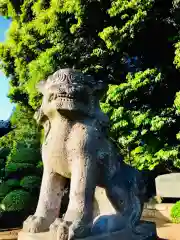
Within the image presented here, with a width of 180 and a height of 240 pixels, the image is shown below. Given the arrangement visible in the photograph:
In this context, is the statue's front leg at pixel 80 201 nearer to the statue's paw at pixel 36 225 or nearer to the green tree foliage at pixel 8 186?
the statue's paw at pixel 36 225

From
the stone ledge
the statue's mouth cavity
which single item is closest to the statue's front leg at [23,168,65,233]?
the statue's mouth cavity

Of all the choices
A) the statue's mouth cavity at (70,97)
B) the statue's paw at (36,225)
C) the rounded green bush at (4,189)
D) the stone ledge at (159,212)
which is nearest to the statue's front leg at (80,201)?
the statue's paw at (36,225)

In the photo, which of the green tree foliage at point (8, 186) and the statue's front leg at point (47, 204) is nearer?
the statue's front leg at point (47, 204)

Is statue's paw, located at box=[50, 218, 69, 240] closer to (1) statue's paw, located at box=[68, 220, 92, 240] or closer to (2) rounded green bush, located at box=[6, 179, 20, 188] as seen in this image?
(1) statue's paw, located at box=[68, 220, 92, 240]

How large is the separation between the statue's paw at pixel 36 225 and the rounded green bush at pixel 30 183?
5483mm

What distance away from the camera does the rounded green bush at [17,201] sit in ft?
25.3

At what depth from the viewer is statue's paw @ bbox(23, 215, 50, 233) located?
8.48 ft

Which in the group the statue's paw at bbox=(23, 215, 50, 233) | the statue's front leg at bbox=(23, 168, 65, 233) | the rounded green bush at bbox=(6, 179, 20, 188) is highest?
the rounded green bush at bbox=(6, 179, 20, 188)

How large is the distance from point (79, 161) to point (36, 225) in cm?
56

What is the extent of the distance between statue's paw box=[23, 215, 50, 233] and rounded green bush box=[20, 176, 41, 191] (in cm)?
548

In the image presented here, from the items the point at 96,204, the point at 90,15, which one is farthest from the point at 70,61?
the point at 96,204

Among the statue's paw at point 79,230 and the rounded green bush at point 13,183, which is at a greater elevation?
the rounded green bush at point 13,183

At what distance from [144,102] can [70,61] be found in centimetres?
223

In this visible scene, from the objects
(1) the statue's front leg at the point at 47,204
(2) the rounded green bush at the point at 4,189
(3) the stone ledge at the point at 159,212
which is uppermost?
(2) the rounded green bush at the point at 4,189
